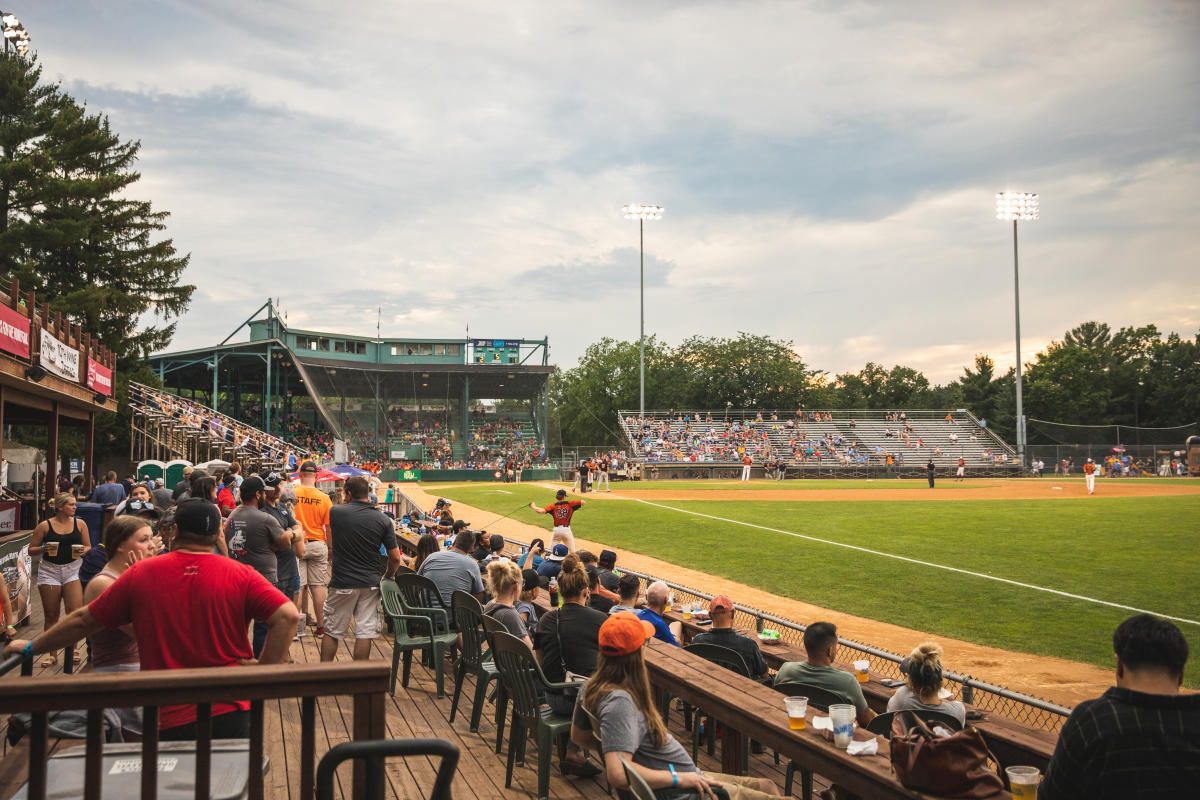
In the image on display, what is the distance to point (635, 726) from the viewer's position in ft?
12.7

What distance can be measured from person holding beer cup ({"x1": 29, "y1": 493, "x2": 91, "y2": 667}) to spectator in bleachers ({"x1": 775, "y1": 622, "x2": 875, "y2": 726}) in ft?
23.1

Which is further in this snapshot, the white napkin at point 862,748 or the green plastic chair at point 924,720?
the green plastic chair at point 924,720

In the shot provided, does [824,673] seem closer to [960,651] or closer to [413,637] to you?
[413,637]

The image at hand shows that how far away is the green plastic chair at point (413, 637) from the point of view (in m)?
7.54

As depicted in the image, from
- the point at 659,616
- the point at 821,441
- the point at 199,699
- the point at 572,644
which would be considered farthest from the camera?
the point at 821,441

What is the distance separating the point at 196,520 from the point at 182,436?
33.9 meters

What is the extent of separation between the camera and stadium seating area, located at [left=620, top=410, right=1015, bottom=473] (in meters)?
56.1

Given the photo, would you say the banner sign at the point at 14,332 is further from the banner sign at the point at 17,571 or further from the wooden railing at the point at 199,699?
the wooden railing at the point at 199,699

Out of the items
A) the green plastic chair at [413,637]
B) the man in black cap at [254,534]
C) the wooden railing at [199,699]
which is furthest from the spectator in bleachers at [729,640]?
the wooden railing at [199,699]

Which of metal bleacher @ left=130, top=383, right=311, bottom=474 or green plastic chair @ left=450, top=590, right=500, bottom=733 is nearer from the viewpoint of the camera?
green plastic chair @ left=450, top=590, right=500, bottom=733

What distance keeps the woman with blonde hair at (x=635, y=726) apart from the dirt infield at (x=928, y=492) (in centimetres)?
3061

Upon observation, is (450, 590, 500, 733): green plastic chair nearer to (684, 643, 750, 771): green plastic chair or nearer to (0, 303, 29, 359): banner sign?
(684, 643, 750, 771): green plastic chair

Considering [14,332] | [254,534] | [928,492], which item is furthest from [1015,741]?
[928,492]

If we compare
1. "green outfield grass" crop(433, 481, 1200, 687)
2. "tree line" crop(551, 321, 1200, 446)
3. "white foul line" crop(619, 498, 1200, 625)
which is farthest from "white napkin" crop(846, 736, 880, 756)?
"tree line" crop(551, 321, 1200, 446)
